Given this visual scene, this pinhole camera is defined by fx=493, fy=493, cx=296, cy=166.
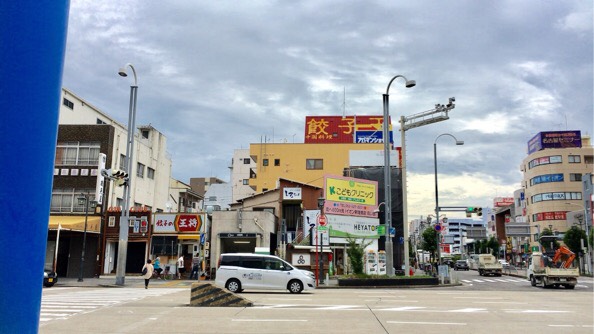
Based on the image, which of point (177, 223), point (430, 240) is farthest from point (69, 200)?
point (430, 240)

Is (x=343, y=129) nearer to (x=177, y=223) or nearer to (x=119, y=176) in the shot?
(x=177, y=223)

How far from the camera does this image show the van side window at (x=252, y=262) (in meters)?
23.8

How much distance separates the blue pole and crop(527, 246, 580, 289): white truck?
33482 mm

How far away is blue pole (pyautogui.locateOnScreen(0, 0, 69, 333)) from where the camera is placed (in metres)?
2.31

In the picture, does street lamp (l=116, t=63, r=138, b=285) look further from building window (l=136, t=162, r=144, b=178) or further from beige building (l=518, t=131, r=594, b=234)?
beige building (l=518, t=131, r=594, b=234)

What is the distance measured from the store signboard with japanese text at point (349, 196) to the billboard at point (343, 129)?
84.4 ft

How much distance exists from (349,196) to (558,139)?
63.6m

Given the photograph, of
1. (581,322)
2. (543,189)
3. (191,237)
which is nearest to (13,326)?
(581,322)

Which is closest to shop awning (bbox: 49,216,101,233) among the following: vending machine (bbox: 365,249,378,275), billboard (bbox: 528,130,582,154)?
vending machine (bbox: 365,249,378,275)

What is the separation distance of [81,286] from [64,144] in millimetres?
14333

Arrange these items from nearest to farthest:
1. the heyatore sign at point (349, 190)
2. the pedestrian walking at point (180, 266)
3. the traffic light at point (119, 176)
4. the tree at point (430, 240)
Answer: the traffic light at point (119, 176)
the pedestrian walking at point (180, 266)
the heyatore sign at point (349, 190)
the tree at point (430, 240)

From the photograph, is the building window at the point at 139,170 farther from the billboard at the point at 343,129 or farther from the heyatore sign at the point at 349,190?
the billboard at the point at 343,129

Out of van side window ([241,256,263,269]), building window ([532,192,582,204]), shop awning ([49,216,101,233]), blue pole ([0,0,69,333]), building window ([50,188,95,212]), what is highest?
building window ([532,192,582,204])

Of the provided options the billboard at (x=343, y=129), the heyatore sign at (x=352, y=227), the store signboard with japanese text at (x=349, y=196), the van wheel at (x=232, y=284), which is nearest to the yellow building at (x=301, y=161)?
the billboard at (x=343, y=129)
